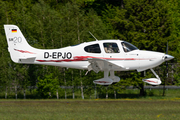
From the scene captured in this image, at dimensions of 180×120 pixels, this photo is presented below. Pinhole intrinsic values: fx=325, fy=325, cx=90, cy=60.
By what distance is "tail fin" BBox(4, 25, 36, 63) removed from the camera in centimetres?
2190

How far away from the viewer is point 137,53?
2041 centimetres

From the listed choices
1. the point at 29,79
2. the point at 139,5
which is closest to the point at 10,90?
the point at 29,79

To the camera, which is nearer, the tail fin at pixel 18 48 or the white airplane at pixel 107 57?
the white airplane at pixel 107 57

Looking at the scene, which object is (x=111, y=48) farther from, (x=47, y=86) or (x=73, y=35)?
(x=47, y=86)

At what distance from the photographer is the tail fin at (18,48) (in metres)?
21.9

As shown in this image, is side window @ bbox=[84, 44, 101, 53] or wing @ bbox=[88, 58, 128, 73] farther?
side window @ bbox=[84, 44, 101, 53]

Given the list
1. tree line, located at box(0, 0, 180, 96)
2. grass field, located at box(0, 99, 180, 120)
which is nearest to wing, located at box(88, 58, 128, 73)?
grass field, located at box(0, 99, 180, 120)

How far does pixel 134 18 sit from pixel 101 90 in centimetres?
895

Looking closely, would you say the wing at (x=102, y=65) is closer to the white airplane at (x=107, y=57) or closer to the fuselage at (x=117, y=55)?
the white airplane at (x=107, y=57)

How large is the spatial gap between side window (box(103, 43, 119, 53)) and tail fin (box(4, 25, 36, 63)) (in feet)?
16.0

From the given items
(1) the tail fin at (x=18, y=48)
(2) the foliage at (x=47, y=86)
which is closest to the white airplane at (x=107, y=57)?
(1) the tail fin at (x=18, y=48)

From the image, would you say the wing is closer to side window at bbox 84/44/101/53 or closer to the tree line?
side window at bbox 84/44/101/53

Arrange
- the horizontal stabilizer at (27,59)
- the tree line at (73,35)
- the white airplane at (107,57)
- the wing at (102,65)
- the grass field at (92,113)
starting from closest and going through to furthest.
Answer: the grass field at (92,113), the wing at (102,65), the white airplane at (107,57), the horizontal stabilizer at (27,59), the tree line at (73,35)

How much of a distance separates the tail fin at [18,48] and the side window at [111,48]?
4867mm
